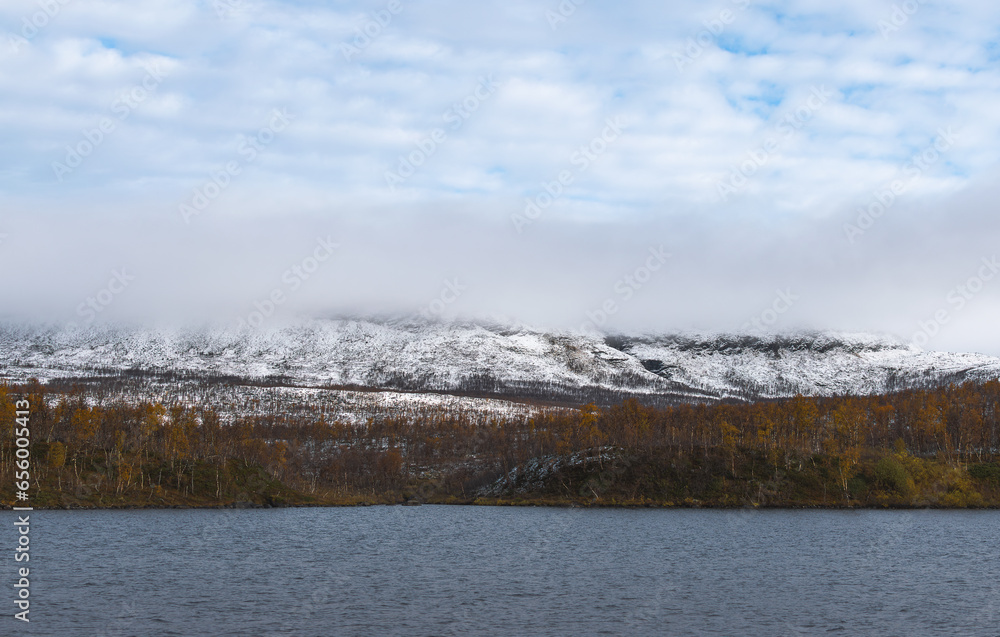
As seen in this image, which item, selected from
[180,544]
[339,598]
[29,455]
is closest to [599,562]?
[339,598]

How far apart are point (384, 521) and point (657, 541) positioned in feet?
191

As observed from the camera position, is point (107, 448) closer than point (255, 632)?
No

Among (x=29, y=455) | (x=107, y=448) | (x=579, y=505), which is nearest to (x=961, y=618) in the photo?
(x=579, y=505)

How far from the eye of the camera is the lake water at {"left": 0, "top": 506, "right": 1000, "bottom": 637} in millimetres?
52750

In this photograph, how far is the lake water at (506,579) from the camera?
2077 inches

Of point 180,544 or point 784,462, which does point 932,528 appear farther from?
point 180,544

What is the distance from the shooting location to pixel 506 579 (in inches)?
2837

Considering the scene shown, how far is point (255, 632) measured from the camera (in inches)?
1948

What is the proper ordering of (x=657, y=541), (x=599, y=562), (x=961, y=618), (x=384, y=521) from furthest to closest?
(x=384, y=521) → (x=657, y=541) → (x=599, y=562) → (x=961, y=618)

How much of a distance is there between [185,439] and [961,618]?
172374mm

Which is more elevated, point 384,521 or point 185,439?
point 185,439

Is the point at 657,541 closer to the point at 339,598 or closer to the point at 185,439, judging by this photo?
the point at 339,598

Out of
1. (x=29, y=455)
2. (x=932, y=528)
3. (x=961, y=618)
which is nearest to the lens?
(x=961, y=618)

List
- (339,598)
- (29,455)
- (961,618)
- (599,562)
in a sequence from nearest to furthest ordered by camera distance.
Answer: (961,618) → (339,598) → (599,562) → (29,455)
